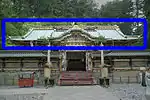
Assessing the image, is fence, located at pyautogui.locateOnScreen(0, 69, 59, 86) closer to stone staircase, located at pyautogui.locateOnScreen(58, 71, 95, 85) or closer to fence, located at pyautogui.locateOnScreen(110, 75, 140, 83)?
stone staircase, located at pyautogui.locateOnScreen(58, 71, 95, 85)

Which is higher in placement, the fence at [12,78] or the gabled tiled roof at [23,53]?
the gabled tiled roof at [23,53]

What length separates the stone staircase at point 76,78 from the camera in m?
26.5

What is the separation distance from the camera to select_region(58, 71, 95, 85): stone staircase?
86.8ft

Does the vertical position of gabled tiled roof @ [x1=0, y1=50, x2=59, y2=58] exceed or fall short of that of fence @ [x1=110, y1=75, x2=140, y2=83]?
it exceeds it

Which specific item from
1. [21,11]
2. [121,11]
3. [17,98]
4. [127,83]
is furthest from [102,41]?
[121,11]

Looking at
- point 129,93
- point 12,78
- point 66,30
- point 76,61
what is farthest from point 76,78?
point 129,93

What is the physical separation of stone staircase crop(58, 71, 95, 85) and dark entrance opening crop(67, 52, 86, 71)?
3.02 m

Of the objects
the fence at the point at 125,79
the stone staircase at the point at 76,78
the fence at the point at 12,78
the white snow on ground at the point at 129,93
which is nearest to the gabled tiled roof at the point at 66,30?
the fence at the point at 125,79

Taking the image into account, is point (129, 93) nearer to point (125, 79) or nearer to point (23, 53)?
point (125, 79)

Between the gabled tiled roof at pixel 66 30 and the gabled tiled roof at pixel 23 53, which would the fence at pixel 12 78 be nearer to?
the gabled tiled roof at pixel 23 53

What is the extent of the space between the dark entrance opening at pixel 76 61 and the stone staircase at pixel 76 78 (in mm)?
3018

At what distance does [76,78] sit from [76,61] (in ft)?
18.0

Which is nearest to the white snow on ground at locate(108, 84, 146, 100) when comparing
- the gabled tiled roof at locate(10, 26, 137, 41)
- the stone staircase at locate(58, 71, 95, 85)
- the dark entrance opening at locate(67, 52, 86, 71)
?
the stone staircase at locate(58, 71, 95, 85)

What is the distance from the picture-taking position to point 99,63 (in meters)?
29.0
